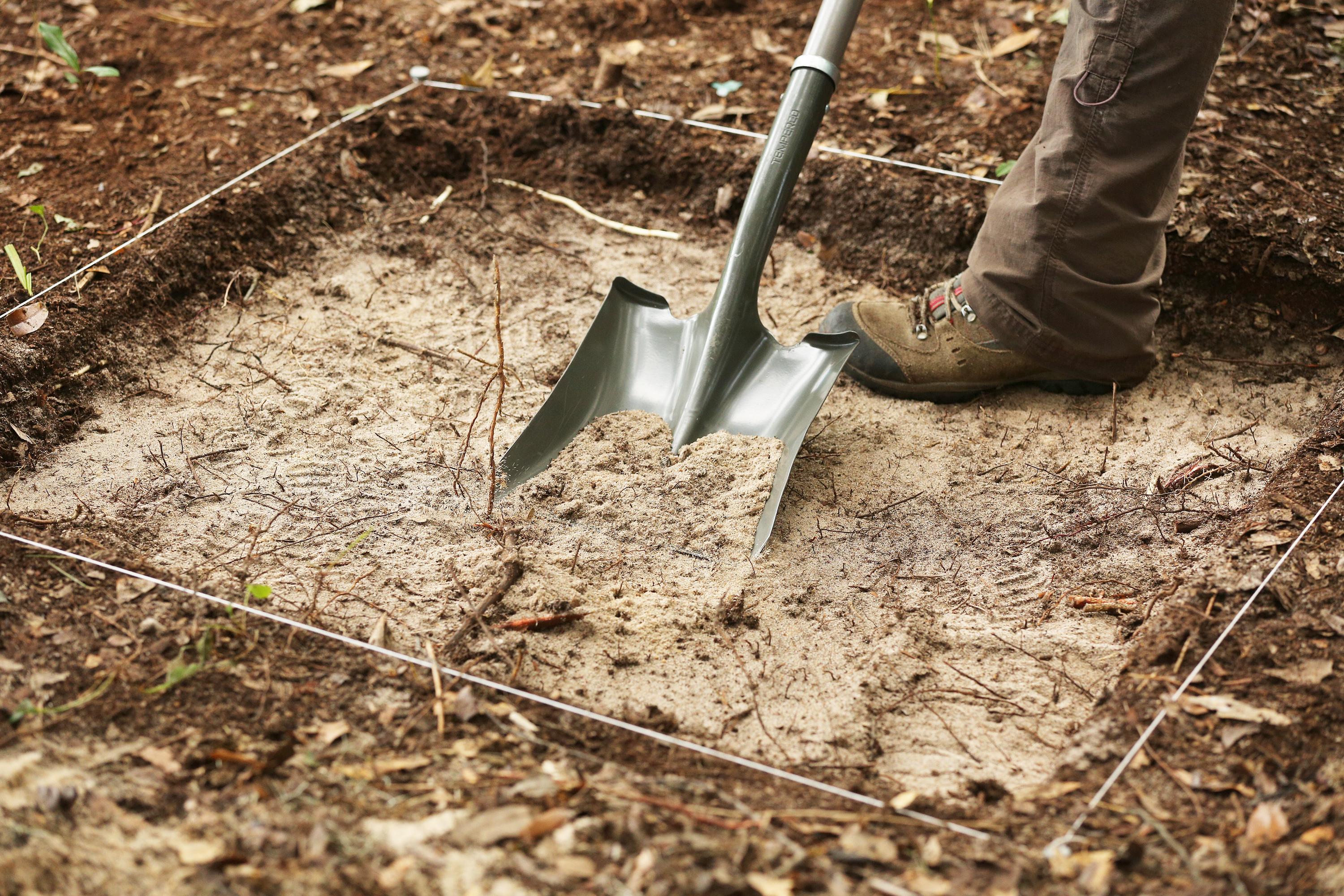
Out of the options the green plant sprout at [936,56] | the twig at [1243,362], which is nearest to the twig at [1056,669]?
the twig at [1243,362]

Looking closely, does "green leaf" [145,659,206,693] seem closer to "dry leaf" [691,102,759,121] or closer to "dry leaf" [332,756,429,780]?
"dry leaf" [332,756,429,780]

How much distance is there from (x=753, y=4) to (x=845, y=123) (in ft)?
2.82

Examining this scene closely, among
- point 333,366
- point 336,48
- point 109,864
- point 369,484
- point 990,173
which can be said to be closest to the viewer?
point 109,864

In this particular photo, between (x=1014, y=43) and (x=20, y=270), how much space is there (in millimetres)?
2849

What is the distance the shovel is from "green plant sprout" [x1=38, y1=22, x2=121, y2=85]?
6.31 feet

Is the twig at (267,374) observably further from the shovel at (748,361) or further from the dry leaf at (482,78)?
the dry leaf at (482,78)

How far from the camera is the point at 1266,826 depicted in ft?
4.05

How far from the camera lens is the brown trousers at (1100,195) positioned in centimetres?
181

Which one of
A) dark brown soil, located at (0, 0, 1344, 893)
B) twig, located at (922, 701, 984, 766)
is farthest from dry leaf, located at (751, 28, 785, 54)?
twig, located at (922, 701, 984, 766)

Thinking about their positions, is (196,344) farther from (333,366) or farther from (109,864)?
(109,864)

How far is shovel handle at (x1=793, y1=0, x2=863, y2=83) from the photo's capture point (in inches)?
79.4

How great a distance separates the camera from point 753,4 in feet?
11.2

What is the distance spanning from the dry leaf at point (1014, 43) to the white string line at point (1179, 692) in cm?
190

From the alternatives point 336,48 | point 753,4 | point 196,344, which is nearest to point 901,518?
point 196,344
